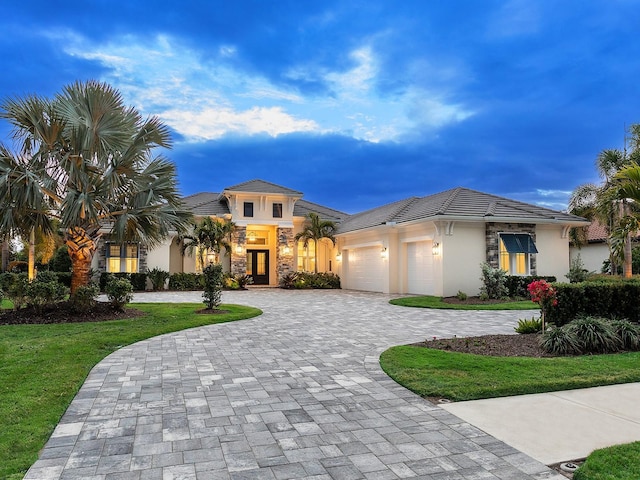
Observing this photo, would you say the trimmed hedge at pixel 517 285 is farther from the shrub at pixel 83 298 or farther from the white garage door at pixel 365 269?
the shrub at pixel 83 298

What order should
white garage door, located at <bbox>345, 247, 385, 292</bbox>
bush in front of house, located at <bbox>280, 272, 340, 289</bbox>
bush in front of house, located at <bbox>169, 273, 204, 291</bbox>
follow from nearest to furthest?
white garage door, located at <bbox>345, 247, 385, 292</bbox>, bush in front of house, located at <bbox>169, 273, 204, 291</bbox>, bush in front of house, located at <bbox>280, 272, 340, 289</bbox>

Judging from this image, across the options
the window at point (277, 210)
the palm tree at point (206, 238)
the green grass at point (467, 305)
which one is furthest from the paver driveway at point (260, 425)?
the window at point (277, 210)

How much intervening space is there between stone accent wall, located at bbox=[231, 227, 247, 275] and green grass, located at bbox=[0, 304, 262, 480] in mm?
11726

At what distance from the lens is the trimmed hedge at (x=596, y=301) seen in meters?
7.39

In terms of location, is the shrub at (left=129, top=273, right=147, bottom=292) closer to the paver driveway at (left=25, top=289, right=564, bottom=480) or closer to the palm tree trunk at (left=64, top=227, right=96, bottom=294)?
the palm tree trunk at (left=64, top=227, right=96, bottom=294)

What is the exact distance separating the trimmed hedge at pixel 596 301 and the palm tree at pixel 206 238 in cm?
1766

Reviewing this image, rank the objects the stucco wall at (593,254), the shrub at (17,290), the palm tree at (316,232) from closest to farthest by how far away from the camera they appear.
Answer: the shrub at (17,290) → the palm tree at (316,232) → the stucco wall at (593,254)

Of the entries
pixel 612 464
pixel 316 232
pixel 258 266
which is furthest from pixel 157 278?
pixel 612 464

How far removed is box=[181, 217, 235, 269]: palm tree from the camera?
2225 cm

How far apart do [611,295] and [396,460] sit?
6.52 m

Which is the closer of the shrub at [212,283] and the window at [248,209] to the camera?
the shrub at [212,283]

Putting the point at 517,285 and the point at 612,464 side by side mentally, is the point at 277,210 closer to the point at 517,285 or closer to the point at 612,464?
the point at 517,285

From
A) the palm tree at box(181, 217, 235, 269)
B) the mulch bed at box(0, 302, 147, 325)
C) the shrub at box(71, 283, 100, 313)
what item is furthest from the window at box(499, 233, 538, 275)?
the shrub at box(71, 283, 100, 313)

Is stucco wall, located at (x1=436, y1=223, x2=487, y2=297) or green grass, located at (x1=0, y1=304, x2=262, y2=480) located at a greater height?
stucco wall, located at (x1=436, y1=223, x2=487, y2=297)
